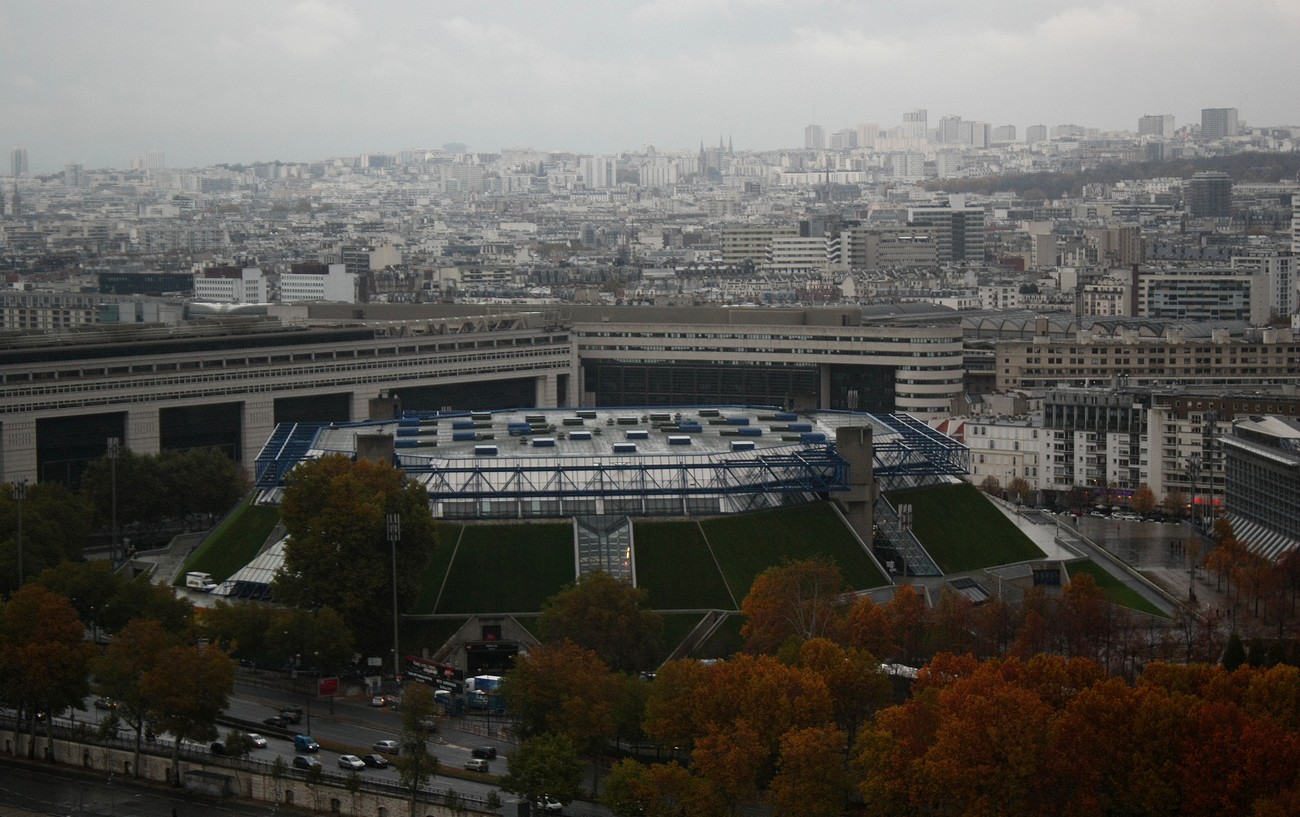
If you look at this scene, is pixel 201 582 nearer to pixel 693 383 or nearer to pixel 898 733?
pixel 898 733

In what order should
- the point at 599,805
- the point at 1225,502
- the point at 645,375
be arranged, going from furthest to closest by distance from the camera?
the point at 645,375 → the point at 1225,502 → the point at 599,805

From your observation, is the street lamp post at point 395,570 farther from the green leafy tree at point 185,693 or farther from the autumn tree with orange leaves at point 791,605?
the autumn tree with orange leaves at point 791,605

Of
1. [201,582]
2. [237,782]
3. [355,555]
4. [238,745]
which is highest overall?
[355,555]

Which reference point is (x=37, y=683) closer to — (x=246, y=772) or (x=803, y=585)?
(x=246, y=772)

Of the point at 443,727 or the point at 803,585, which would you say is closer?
the point at 443,727

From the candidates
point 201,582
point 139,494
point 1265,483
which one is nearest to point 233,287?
point 139,494

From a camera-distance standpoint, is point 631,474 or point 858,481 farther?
point 858,481

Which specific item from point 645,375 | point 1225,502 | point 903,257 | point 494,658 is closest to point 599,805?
point 494,658

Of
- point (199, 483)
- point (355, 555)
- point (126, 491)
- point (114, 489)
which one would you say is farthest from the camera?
point (199, 483)
